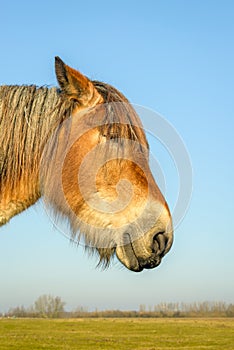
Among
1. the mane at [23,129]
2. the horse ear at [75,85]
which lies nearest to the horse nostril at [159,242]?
the mane at [23,129]

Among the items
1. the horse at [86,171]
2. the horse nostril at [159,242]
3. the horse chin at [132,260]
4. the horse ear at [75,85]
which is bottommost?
the horse chin at [132,260]

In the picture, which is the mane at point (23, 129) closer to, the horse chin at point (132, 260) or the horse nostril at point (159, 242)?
the horse chin at point (132, 260)

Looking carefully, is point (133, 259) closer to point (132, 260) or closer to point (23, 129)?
point (132, 260)

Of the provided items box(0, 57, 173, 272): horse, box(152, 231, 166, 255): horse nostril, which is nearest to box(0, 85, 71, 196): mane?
box(0, 57, 173, 272): horse

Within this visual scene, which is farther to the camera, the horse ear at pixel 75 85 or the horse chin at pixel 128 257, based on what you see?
the horse chin at pixel 128 257

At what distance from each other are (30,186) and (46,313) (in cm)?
12299

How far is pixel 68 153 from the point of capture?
466 cm

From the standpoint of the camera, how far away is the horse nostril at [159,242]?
14.9ft

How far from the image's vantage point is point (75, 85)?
458 centimetres

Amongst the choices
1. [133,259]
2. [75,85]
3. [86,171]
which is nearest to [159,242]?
[133,259]

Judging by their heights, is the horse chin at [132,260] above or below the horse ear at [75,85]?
below

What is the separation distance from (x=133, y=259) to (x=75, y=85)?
5.54 feet

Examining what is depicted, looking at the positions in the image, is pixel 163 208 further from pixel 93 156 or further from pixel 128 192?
pixel 93 156

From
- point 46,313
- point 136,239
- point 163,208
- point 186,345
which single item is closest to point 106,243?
point 136,239
